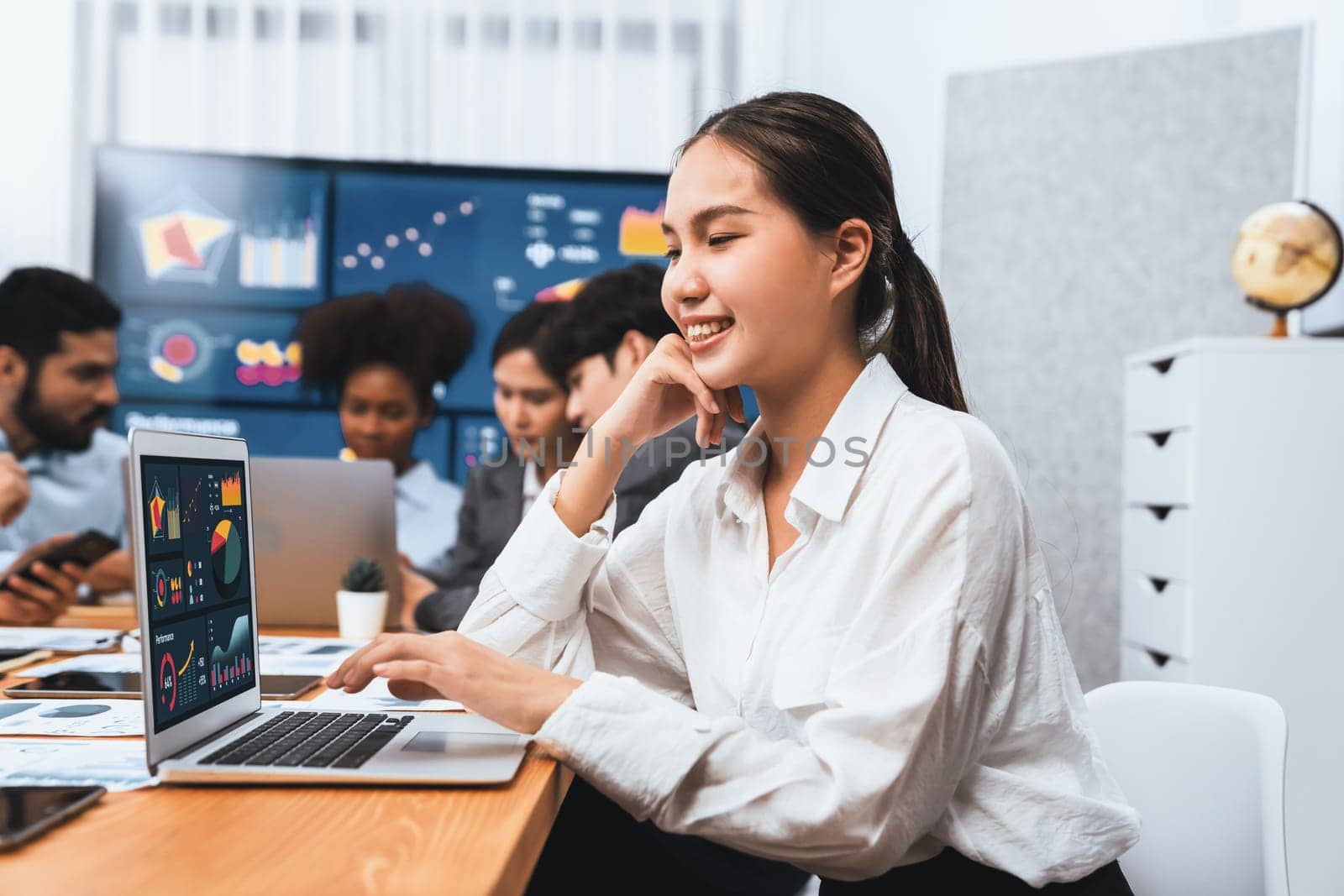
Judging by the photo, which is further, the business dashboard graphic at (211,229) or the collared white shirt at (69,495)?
the business dashboard graphic at (211,229)

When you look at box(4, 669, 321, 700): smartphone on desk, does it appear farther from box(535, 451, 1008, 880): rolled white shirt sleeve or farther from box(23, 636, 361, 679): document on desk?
box(535, 451, 1008, 880): rolled white shirt sleeve

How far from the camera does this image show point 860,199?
1.15 m

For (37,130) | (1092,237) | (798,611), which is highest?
(37,130)

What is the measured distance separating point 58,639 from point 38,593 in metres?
0.23

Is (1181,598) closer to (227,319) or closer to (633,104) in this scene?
(633,104)

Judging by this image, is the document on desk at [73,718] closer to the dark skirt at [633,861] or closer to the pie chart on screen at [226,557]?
the pie chart on screen at [226,557]

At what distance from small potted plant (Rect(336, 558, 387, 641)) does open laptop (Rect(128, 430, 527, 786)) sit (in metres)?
0.69

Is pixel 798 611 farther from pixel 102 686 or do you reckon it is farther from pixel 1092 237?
pixel 1092 237

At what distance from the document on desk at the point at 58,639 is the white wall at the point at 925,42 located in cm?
245

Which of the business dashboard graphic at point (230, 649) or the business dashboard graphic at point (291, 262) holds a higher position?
the business dashboard graphic at point (291, 262)

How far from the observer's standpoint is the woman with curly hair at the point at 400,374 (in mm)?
3225

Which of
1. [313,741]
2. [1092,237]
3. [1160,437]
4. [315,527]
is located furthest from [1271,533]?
[313,741]

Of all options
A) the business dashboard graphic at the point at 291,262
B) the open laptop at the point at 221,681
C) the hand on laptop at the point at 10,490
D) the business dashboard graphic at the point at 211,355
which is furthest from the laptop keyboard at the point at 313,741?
the business dashboard graphic at the point at 211,355

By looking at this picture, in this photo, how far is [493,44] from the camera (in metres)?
3.53
